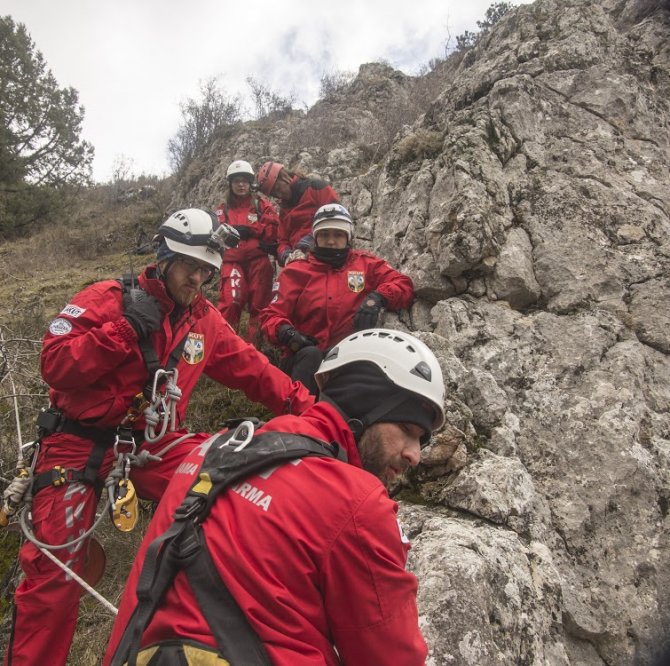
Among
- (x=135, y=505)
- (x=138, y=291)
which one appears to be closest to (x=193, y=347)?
(x=138, y=291)

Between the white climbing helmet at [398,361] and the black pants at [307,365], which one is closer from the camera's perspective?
the white climbing helmet at [398,361]

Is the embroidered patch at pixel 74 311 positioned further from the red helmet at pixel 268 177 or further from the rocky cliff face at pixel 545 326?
the red helmet at pixel 268 177

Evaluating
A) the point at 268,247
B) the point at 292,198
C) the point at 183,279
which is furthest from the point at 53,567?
the point at 292,198

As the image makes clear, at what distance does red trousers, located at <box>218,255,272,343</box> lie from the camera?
749cm

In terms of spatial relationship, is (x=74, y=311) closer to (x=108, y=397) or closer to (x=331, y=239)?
(x=108, y=397)

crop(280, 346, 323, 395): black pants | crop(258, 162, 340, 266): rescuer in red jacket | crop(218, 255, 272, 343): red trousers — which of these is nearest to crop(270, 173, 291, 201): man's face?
crop(258, 162, 340, 266): rescuer in red jacket

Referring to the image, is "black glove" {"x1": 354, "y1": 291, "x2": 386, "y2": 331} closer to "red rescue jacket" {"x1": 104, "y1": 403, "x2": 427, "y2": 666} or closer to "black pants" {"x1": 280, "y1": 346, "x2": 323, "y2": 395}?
"black pants" {"x1": 280, "y1": 346, "x2": 323, "y2": 395}

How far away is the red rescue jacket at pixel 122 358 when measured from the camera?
3.21 meters

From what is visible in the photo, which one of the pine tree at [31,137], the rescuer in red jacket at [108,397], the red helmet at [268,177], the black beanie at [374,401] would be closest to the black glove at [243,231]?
the red helmet at [268,177]

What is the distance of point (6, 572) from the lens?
15.0ft

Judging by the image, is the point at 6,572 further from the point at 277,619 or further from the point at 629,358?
the point at 629,358

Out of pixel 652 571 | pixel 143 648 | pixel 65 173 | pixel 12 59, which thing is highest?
pixel 12 59

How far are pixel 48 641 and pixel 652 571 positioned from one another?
Result: 4.00m

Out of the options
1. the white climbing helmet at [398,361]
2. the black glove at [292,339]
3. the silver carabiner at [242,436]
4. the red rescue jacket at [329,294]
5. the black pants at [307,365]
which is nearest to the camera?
the silver carabiner at [242,436]
